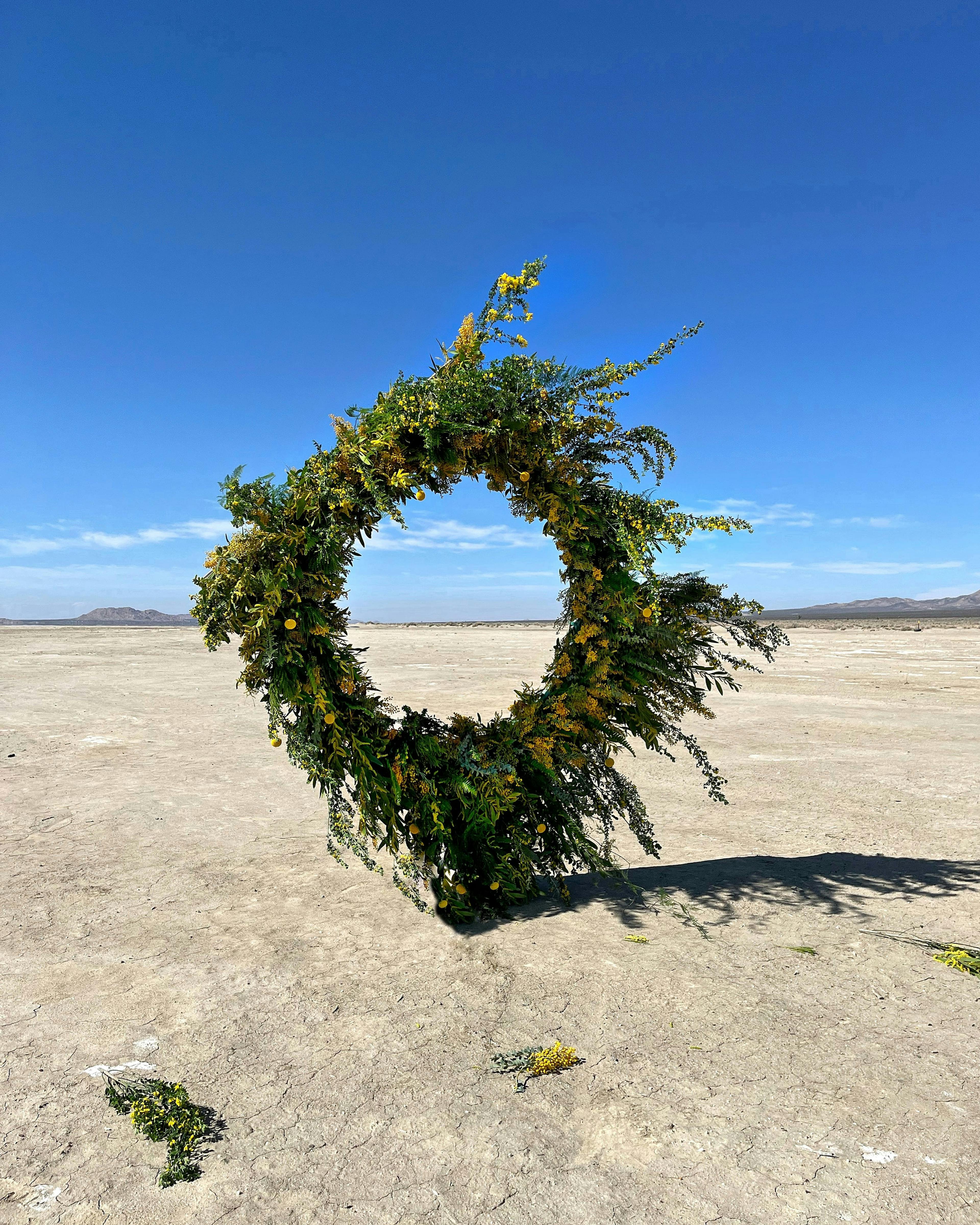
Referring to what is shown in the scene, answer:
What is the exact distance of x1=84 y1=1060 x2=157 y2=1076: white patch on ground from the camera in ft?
11.8

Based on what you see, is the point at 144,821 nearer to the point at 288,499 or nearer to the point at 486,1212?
the point at 288,499

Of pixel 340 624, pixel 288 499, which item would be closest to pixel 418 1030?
pixel 340 624

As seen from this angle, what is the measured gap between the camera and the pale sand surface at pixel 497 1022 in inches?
113

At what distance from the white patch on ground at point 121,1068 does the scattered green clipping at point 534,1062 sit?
1.72 metres

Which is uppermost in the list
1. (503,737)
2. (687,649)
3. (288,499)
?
(288,499)

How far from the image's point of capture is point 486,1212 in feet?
9.05

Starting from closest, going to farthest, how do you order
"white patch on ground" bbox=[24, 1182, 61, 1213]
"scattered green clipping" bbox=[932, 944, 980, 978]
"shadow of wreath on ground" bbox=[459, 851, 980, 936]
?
"white patch on ground" bbox=[24, 1182, 61, 1213], "scattered green clipping" bbox=[932, 944, 980, 978], "shadow of wreath on ground" bbox=[459, 851, 980, 936]

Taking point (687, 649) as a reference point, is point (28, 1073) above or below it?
below

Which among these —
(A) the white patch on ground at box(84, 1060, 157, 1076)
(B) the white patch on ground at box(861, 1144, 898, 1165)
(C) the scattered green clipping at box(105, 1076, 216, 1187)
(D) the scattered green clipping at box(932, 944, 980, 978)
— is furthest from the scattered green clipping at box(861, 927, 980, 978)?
(A) the white patch on ground at box(84, 1060, 157, 1076)

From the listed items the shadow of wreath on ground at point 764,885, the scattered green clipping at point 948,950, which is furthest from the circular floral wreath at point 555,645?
the scattered green clipping at point 948,950

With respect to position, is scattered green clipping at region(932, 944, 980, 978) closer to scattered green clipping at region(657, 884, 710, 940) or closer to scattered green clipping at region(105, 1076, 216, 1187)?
scattered green clipping at region(657, 884, 710, 940)

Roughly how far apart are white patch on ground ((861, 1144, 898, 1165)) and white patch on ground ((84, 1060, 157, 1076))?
327cm

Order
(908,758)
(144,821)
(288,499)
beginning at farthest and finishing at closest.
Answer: (908,758) → (144,821) → (288,499)

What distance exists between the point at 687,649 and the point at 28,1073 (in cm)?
458
